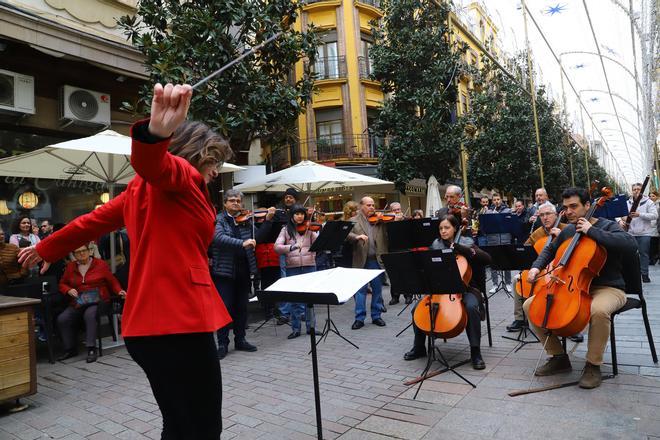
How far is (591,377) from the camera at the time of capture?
155 inches

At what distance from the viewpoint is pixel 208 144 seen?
6.41ft

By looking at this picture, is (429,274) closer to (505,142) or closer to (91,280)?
(91,280)

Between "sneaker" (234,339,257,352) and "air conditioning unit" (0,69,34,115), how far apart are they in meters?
7.02

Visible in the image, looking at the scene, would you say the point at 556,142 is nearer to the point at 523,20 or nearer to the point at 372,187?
the point at 523,20

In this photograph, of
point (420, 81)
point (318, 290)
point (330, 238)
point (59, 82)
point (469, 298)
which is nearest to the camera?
point (318, 290)

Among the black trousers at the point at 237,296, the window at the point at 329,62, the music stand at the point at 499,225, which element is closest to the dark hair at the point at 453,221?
the black trousers at the point at 237,296

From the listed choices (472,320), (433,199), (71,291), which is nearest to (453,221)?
(472,320)

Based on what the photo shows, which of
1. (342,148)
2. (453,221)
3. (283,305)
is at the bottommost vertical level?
(283,305)

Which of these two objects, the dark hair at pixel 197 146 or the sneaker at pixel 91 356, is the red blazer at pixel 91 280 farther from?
the dark hair at pixel 197 146

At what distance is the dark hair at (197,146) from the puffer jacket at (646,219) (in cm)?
1084

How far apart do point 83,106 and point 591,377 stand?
10968 millimetres

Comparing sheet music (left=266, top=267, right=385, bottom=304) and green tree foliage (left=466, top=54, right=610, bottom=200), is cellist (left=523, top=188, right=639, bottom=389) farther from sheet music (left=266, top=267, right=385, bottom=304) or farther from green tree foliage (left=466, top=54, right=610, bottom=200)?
green tree foliage (left=466, top=54, right=610, bottom=200)

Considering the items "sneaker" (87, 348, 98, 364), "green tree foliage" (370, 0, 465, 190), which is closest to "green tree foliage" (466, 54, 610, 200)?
"green tree foliage" (370, 0, 465, 190)

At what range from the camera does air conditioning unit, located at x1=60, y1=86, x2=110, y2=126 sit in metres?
10.1
